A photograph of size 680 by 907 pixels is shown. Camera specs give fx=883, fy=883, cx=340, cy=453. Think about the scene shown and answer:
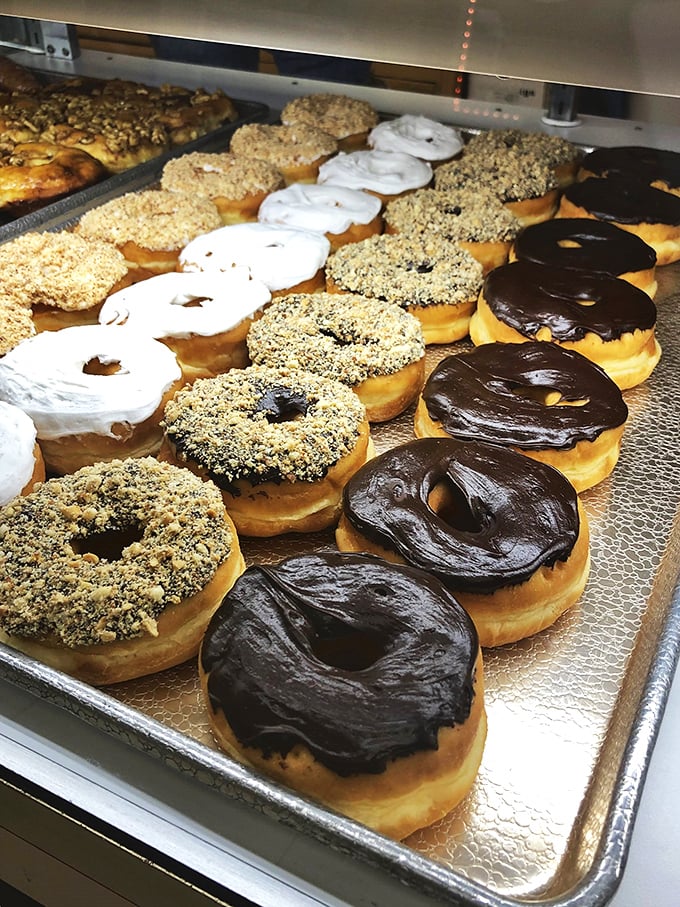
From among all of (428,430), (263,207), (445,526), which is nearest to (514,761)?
(445,526)

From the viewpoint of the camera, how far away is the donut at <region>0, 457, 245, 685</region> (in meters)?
1.45

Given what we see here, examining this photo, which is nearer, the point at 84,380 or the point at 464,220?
the point at 84,380

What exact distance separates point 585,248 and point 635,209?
14.0 inches

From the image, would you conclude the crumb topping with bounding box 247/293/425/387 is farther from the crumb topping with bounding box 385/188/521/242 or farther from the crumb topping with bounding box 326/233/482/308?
the crumb topping with bounding box 385/188/521/242

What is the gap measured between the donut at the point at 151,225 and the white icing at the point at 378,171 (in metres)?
0.50

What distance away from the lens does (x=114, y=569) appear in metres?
1.51

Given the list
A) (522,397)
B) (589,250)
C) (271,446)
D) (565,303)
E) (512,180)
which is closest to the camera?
(271,446)

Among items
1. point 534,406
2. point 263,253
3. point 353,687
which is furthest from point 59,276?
point 353,687

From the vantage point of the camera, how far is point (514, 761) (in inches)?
56.9

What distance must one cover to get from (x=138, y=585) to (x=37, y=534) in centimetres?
23

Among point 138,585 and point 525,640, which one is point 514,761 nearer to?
point 525,640

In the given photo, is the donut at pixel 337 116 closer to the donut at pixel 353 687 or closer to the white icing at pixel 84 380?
the white icing at pixel 84 380

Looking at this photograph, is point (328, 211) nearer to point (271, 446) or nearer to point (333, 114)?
point (333, 114)

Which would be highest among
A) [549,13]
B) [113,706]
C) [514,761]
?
[549,13]
